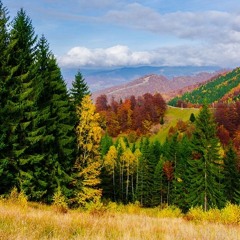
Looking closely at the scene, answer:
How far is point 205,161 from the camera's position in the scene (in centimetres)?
4266

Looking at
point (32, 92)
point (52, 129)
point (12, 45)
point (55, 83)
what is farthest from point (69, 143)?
point (12, 45)

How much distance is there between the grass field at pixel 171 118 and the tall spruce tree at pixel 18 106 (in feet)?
411

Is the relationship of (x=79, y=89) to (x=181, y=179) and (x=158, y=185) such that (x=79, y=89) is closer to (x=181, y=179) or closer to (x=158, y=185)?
(x=181, y=179)

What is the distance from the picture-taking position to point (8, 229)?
6914 millimetres

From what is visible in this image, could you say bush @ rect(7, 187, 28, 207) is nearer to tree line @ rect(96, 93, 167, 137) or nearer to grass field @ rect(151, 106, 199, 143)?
tree line @ rect(96, 93, 167, 137)

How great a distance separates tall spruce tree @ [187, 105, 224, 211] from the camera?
42.5 meters

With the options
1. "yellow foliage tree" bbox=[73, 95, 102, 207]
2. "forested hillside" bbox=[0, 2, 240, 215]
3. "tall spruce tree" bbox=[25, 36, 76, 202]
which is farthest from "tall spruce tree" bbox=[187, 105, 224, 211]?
"tall spruce tree" bbox=[25, 36, 76, 202]

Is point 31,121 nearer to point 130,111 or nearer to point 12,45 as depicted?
point 12,45

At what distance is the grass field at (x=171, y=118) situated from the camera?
15262cm

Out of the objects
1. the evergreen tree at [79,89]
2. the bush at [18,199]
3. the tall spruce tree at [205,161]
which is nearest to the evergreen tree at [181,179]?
the tall spruce tree at [205,161]

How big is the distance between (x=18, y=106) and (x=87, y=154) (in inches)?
468

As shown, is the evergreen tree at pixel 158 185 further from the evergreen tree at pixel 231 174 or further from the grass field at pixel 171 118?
the grass field at pixel 171 118

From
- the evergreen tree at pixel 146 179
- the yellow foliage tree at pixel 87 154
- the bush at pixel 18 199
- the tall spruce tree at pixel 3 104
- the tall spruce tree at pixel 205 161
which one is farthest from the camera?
the evergreen tree at pixel 146 179

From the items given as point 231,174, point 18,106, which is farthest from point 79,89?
point 231,174
